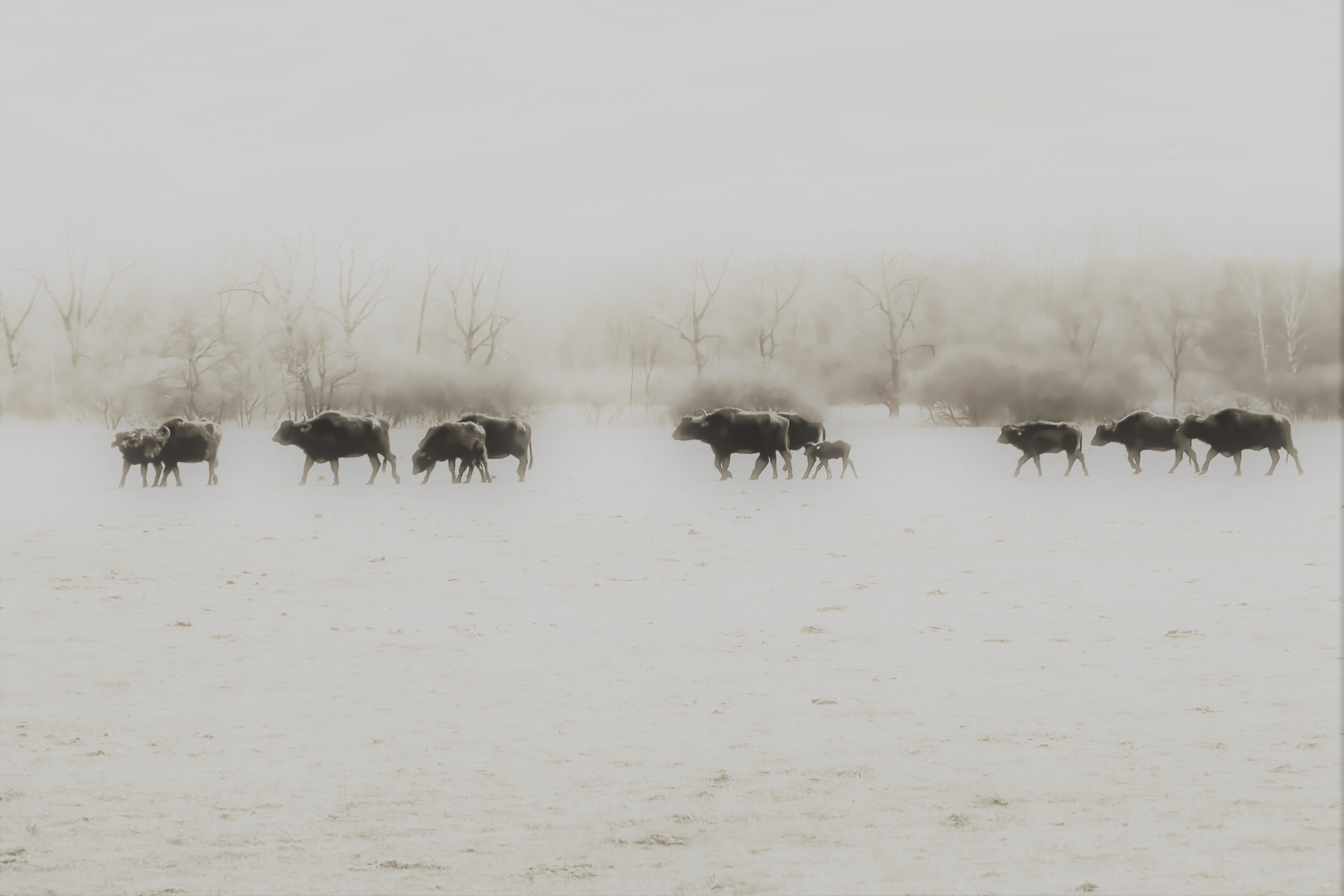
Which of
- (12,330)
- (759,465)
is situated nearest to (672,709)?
(12,330)

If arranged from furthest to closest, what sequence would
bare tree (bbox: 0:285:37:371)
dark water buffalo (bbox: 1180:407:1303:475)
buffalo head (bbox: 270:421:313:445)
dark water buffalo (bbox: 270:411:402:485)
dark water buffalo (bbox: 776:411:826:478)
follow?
1. dark water buffalo (bbox: 776:411:826:478)
2. dark water buffalo (bbox: 1180:407:1303:475)
3. dark water buffalo (bbox: 270:411:402:485)
4. buffalo head (bbox: 270:421:313:445)
5. bare tree (bbox: 0:285:37:371)

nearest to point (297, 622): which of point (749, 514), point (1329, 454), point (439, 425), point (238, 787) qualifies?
point (238, 787)

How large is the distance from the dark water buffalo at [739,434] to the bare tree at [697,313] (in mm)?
19458

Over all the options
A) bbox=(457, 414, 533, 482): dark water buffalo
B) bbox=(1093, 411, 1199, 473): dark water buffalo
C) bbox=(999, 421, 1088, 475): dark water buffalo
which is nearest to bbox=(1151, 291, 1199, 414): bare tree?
bbox=(457, 414, 533, 482): dark water buffalo

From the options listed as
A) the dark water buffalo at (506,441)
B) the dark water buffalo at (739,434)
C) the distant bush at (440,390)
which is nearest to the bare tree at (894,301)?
the distant bush at (440,390)

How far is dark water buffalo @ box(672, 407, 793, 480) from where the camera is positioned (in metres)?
28.7

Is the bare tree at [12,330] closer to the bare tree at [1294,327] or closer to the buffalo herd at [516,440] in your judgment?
the buffalo herd at [516,440]

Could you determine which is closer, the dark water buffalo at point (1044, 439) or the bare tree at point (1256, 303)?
the bare tree at point (1256, 303)

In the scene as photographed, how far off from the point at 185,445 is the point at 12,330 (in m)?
13.1

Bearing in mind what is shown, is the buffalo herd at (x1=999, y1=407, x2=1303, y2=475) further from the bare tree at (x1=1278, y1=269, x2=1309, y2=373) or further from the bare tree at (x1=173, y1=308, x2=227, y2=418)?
the bare tree at (x1=1278, y1=269, x2=1309, y2=373)

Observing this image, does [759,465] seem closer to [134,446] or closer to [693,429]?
[693,429]

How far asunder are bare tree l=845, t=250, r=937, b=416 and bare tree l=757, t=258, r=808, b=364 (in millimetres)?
384

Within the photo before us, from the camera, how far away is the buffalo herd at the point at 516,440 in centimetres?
2708

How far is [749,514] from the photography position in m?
22.5
